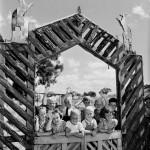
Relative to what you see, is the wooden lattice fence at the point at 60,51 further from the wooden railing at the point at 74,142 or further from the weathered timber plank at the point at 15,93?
the wooden railing at the point at 74,142

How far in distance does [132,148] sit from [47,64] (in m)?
19.4

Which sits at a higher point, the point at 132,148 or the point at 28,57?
the point at 28,57

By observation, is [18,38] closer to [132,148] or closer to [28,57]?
[28,57]

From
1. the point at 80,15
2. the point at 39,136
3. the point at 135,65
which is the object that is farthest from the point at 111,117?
the point at 80,15

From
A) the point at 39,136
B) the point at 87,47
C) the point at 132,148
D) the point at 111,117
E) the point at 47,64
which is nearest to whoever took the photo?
the point at 39,136

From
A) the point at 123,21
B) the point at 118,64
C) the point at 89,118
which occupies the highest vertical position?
the point at 123,21

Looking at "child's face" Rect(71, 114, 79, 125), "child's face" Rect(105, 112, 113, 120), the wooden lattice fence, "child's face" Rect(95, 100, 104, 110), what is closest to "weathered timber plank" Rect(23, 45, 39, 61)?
the wooden lattice fence

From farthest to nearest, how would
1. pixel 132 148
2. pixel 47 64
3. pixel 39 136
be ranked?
pixel 47 64 → pixel 132 148 → pixel 39 136

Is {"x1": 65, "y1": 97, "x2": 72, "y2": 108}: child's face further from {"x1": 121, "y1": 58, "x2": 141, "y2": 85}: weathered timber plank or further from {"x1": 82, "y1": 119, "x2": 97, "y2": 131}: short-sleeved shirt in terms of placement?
{"x1": 121, "y1": 58, "x2": 141, "y2": 85}: weathered timber plank

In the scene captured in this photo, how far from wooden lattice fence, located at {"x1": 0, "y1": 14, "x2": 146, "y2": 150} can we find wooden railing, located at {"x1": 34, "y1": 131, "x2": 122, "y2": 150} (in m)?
0.32

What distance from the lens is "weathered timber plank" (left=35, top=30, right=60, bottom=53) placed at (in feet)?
17.8

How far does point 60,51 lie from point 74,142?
185cm

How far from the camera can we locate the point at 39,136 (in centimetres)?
488

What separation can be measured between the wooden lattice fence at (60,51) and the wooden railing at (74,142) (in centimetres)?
32
